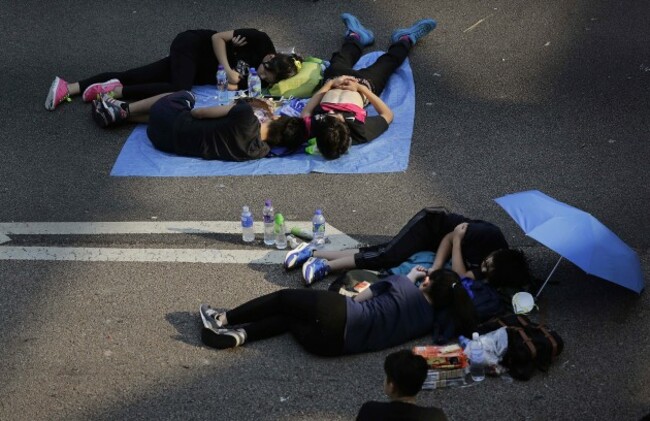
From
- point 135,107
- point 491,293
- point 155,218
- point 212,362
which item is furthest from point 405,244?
point 135,107

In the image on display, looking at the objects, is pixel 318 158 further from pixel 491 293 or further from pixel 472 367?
pixel 472 367

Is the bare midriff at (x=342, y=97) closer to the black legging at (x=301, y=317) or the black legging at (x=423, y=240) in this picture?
the black legging at (x=423, y=240)

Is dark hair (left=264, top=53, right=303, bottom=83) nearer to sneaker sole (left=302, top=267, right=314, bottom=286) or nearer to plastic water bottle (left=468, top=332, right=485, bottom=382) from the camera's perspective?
sneaker sole (left=302, top=267, right=314, bottom=286)

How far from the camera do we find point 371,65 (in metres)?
9.95

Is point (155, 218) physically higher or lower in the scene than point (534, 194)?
lower

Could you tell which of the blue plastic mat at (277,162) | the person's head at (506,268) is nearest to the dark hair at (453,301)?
the person's head at (506,268)

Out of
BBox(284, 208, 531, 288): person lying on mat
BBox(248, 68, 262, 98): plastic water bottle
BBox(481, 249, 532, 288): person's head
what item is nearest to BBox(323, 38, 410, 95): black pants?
BBox(248, 68, 262, 98): plastic water bottle

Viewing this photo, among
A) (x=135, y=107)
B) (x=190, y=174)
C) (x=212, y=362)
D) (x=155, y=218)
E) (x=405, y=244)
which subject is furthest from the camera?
(x=135, y=107)

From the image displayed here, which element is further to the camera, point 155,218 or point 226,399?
point 155,218

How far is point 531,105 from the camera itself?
923 cm

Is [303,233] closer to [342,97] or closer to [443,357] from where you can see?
[443,357]

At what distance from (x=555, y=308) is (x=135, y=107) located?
501 cm

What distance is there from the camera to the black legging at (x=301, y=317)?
577cm

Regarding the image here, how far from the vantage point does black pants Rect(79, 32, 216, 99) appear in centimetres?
954
